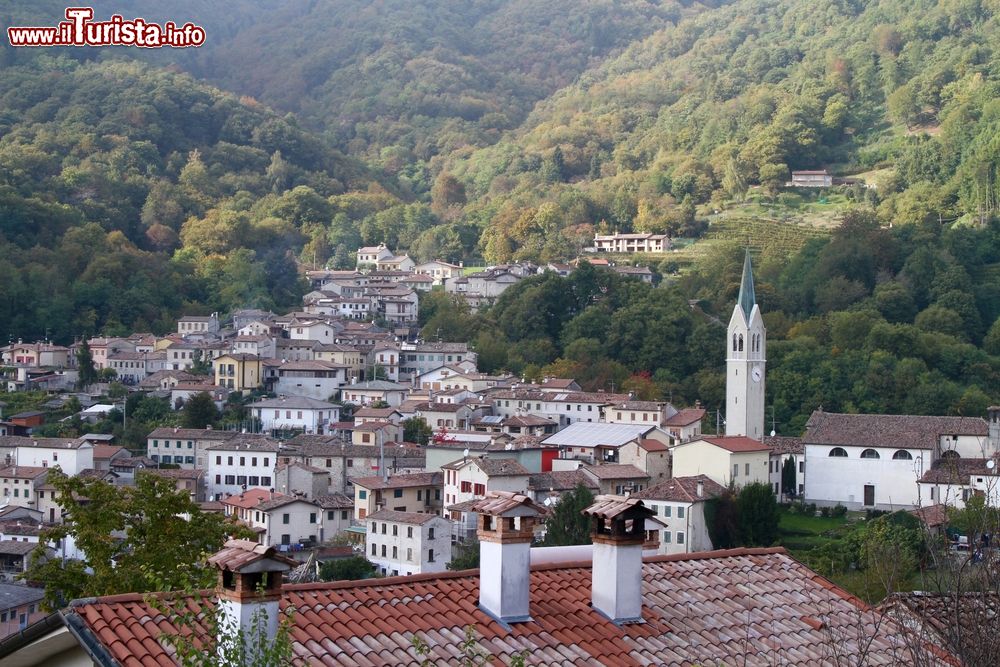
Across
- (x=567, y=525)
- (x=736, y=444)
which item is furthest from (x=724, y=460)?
(x=567, y=525)

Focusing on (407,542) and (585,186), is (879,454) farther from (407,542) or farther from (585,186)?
(585,186)

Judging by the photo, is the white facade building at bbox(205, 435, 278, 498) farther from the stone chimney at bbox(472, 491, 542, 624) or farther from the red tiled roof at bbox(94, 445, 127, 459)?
the stone chimney at bbox(472, 491, 542, 624)

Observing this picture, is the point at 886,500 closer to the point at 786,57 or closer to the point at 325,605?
the point at 325,605

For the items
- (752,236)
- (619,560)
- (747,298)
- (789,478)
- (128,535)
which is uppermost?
(752,236)

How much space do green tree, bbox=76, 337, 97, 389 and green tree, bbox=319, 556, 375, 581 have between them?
21331 mm

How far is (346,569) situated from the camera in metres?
29.3

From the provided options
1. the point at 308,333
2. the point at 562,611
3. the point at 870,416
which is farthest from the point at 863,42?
the point at 562,611

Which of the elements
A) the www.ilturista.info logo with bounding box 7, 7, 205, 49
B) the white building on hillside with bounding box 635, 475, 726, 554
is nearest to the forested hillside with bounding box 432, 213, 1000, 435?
the white building on hillside with bounding box 635, 475, 726, 554

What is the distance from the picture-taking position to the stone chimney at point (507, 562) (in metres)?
7.16

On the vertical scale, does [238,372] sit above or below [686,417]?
above

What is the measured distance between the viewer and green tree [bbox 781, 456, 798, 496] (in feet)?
125

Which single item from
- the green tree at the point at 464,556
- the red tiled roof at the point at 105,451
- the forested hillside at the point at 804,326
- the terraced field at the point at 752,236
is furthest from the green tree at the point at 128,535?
the terraced field at the point at 752,236

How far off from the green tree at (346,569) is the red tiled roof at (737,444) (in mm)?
9302

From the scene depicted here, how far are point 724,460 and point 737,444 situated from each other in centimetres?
80
